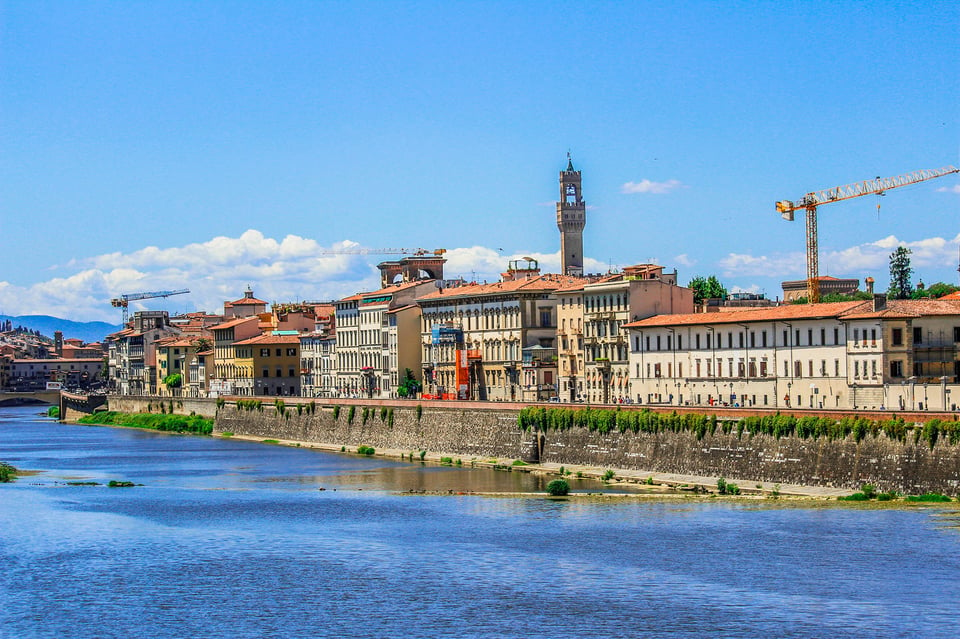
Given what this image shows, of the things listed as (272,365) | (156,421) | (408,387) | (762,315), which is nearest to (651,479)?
(762,315)

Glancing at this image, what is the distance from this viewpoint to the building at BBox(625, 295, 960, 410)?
251 ft

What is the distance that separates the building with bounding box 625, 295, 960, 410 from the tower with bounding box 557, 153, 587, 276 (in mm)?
81561

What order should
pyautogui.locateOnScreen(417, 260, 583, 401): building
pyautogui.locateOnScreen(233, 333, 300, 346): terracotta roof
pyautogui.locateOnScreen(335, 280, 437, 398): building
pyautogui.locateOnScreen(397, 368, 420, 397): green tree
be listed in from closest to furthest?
pyautogui.locateOnScreen(417, 260, 583, 401): building
pyautogui.locateOnScreen(397, 368, 420, 397): green tree
pyautogui.locateOnScreen(335, 280, 437, 398): building
pyautogui.locateOnScreen(233, 333, 300, 346): terracotta roof

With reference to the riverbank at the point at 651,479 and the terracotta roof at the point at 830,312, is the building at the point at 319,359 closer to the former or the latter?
the riverbank at the point at 651,479

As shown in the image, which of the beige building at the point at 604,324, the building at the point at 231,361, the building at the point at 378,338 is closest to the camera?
the beige building at the point at 604,324

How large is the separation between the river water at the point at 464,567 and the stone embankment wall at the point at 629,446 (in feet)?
10.9

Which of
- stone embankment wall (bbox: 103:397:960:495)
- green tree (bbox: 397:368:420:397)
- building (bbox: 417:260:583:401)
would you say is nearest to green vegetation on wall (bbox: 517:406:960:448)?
stone embankment wall (bbox: 103:397:960:495)

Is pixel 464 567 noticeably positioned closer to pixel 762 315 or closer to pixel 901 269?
pixel 762 315

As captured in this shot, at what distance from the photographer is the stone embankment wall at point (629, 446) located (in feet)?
207

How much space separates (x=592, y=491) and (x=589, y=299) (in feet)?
111

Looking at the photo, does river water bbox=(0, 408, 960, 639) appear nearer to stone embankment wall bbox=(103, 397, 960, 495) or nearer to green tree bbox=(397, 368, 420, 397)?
stone embankment wall bbox=(103, 397, 960, 495)

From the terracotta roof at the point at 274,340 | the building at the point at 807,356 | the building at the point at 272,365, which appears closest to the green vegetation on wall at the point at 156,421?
the building at the point at 272,365

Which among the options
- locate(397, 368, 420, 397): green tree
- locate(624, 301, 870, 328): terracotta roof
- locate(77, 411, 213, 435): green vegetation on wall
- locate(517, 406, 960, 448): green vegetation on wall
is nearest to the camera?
locate(517, 406, 960, 448): green vegetation on wall

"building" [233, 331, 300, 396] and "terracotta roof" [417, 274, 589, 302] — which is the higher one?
"terracotta roof" [417, 274, 589, 302]
